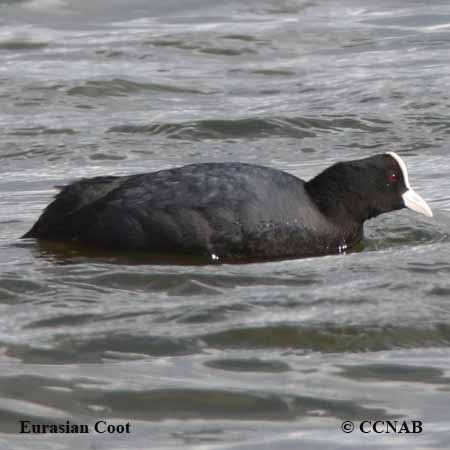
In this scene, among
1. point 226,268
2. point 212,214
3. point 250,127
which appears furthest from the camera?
point 250,127

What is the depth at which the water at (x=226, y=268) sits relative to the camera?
17.4ft

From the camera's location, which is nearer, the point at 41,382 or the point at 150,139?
the point at 41,382

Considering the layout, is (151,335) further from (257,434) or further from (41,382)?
(257,434)

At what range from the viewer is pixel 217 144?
10242mm

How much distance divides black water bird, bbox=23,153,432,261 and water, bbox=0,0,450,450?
16 cm

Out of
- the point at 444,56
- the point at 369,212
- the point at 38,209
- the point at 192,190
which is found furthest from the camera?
the point at 444,56

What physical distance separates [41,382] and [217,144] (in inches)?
194

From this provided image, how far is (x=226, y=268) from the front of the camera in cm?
719

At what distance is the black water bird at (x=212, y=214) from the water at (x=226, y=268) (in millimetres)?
157

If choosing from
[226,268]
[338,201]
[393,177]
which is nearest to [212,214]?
[226,268]

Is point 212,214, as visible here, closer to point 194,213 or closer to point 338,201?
point 194,213

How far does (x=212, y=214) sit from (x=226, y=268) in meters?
0.29

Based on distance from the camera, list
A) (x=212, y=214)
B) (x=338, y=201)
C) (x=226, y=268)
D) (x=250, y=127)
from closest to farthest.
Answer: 1. (x=226, y=268)
2. (x=212, y=214)
3. (x=338, y=201)
4. (x=250, y=127)

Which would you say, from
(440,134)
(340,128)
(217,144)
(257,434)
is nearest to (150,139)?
(217,144)
